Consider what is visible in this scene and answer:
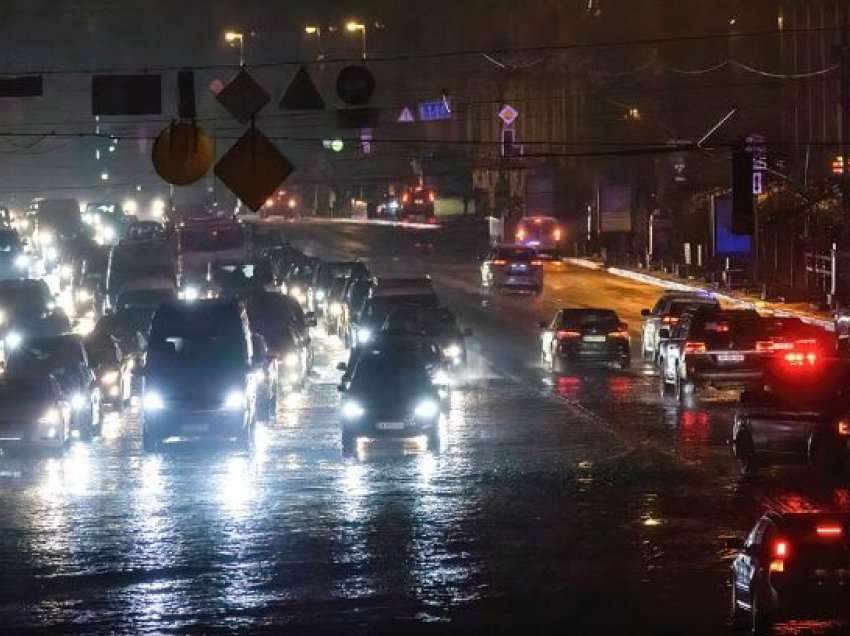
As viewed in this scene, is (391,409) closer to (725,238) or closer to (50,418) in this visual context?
(50,418)

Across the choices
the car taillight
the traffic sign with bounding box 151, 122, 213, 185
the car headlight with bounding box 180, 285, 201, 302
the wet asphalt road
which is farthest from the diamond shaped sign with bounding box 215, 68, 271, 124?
the car headlight with bounding box 180, 285, 201, 302

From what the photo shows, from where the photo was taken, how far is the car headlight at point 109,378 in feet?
118

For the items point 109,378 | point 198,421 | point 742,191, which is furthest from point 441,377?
point 742,191

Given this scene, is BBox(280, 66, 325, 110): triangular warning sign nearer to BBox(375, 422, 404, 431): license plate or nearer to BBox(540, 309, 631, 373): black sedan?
BBox(375, 422, 404, 431): license plate

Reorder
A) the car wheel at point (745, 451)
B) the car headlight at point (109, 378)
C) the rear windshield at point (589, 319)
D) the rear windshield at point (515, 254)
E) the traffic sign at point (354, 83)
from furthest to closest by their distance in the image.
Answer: the rear windshield at point (515, 254) → the rear windshield at point (589, 319) → the car headlight at point (109, 378) → the traffic sign at point (354, 83) → the car wheel at point (745, 451)

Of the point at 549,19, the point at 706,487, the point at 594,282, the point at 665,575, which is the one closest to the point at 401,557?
the point at 665,575

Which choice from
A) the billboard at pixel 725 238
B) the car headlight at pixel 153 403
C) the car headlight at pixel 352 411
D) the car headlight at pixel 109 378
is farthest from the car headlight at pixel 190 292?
the car headlight at pixel 352 411

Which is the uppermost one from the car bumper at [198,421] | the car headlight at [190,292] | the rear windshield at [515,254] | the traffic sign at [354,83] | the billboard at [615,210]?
the traffic sign at [354,83]

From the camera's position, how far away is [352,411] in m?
28.9

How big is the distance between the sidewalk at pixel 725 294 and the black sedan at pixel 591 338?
5.19 meters

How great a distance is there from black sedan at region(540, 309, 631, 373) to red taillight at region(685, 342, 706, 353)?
8.25m

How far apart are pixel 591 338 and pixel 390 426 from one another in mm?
14603

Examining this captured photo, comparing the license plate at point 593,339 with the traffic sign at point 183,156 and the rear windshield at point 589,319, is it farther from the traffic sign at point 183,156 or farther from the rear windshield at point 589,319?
the traffic sign at point 183,156

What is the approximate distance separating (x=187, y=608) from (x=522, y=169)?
4126 inches
